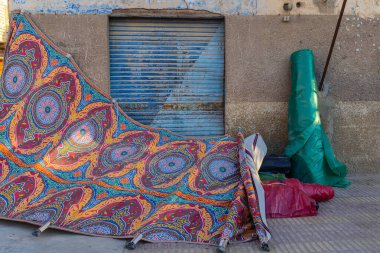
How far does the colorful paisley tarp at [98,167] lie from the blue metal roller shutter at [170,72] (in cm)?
73

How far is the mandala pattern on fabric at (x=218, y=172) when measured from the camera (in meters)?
3.53

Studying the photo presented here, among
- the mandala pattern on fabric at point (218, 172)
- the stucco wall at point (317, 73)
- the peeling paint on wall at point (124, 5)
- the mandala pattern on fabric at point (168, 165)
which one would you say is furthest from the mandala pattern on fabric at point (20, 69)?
the stucco wall at point (317, 73)

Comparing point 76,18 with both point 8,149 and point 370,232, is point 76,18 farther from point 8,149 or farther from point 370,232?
point 370,232

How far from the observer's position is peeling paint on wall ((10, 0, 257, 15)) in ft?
16.3

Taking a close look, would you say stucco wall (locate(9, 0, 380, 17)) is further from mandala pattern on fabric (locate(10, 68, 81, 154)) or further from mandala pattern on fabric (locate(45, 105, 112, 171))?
mandala pattern on fabric (locate(45, 105, 112, 171))

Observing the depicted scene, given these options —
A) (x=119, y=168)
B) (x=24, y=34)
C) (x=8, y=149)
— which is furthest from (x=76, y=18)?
(x=119, y=168)

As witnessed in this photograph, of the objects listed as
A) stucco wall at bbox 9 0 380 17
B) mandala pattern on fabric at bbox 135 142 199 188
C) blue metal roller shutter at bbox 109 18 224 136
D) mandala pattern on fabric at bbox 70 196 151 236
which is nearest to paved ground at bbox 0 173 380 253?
mandala pattern on fabric at bbox 70 196 151 236

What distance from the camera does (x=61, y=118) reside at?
4332 millimetres

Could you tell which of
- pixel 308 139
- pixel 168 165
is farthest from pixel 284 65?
pixel 168 165

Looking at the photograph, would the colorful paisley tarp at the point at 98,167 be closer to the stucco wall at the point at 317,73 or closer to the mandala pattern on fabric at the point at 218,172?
the mandala pattern on fabric at the point at 218,172

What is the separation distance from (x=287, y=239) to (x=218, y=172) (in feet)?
3.10

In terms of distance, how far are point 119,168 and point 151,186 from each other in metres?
0.46

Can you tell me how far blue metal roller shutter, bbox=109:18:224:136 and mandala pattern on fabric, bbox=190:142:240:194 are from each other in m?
1.50

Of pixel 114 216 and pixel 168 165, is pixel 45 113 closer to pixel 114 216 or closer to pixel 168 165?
pixel 168 165
